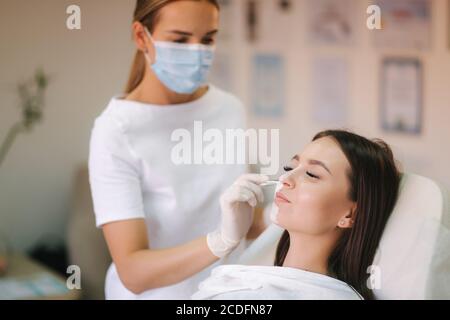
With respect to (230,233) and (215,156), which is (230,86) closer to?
(215,156)

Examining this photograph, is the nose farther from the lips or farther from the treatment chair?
the treatment chair

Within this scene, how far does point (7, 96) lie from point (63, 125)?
0.53 ft

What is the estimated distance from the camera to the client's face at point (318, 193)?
136 cm

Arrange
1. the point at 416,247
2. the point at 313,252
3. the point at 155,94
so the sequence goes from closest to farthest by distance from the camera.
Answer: the point at 416,247
the point at 313,252
the point at 155,94

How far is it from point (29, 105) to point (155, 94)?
1.24 ft

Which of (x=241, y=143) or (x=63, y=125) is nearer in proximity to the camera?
(x=241, y=143)

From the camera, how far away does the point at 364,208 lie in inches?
53.1

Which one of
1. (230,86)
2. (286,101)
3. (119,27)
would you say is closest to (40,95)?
(119,27)

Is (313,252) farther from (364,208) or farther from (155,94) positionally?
(155,94)

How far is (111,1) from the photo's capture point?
60.9 inches

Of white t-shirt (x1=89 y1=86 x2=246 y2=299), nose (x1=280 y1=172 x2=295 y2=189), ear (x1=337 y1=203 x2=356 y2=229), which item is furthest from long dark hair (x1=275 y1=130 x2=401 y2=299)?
white t-shirt (x1=89 y1=86 x2=246 y2=299)

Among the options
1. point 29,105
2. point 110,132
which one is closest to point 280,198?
point 110,132

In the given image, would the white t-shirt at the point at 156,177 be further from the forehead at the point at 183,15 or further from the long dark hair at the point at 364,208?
the long dark hair at the point at 364,208

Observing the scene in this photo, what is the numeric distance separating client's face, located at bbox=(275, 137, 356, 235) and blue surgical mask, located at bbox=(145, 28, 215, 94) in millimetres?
291
